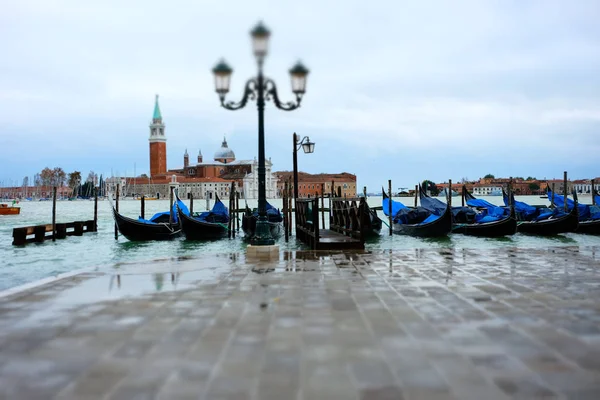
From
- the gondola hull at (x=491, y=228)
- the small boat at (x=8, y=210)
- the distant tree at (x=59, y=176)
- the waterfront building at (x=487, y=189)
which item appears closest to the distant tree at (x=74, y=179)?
the distant tree at (x=59, y=176)

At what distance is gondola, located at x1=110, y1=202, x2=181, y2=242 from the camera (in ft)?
49.4

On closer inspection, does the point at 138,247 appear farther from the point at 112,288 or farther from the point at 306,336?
the point at 306,336

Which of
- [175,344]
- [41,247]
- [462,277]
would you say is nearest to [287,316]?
[175,344]

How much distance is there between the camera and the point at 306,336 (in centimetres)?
288

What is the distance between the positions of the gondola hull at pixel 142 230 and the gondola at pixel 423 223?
269 inches

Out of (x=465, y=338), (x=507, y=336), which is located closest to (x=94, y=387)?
(x=465, y=338)

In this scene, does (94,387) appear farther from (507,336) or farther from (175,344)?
(507,336)

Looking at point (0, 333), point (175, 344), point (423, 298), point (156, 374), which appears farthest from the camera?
point (423, 298)

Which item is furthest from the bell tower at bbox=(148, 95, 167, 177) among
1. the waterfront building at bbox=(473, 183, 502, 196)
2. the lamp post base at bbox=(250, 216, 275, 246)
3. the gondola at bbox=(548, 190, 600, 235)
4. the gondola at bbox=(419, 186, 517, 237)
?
the lamp post base at bbox=(250, 216, 275, 246)

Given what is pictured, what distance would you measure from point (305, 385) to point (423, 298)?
1.92 m

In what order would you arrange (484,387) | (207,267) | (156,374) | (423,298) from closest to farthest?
1. (484,387)
2. (156,374)
3. (423,298)
4. (207,267)

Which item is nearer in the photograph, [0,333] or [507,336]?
[507,336]

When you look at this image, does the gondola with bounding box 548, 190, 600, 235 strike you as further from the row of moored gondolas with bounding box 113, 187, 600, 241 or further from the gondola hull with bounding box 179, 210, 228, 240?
the gondola hull with bounding box 179, 210, 228, 240

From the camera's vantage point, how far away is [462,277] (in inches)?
190
